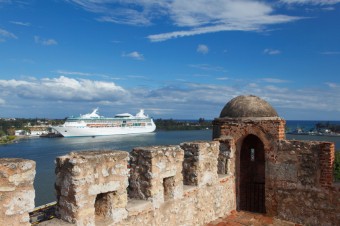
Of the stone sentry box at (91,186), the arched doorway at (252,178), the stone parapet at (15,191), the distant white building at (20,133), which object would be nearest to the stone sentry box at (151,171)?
the stone sentry box at (91,186)

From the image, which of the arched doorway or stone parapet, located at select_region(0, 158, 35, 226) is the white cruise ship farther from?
stone parapet, located at select_region(0, 158, 35, 226)

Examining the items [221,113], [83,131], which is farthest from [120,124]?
[221,113]

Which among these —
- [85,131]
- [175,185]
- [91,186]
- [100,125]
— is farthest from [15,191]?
[100,125]

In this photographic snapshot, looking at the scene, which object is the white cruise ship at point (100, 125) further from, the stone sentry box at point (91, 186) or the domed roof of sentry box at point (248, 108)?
the stone sentry box at point (91, 186)

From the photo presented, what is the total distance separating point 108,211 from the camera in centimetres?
459

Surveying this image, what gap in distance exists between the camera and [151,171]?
5.25 meters

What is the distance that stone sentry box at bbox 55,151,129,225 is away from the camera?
4.04m

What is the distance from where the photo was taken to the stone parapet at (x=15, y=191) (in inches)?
133

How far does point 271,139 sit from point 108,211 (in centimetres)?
479

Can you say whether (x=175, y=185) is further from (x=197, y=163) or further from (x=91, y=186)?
(x=91, y=186)

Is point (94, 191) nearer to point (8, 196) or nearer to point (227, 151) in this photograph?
point (8, 196)

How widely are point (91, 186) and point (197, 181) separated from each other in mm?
2892

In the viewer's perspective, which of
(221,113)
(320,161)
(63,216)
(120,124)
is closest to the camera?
(63,216)

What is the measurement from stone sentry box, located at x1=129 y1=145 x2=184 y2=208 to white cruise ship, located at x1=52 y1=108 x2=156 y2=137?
74.2 metres
